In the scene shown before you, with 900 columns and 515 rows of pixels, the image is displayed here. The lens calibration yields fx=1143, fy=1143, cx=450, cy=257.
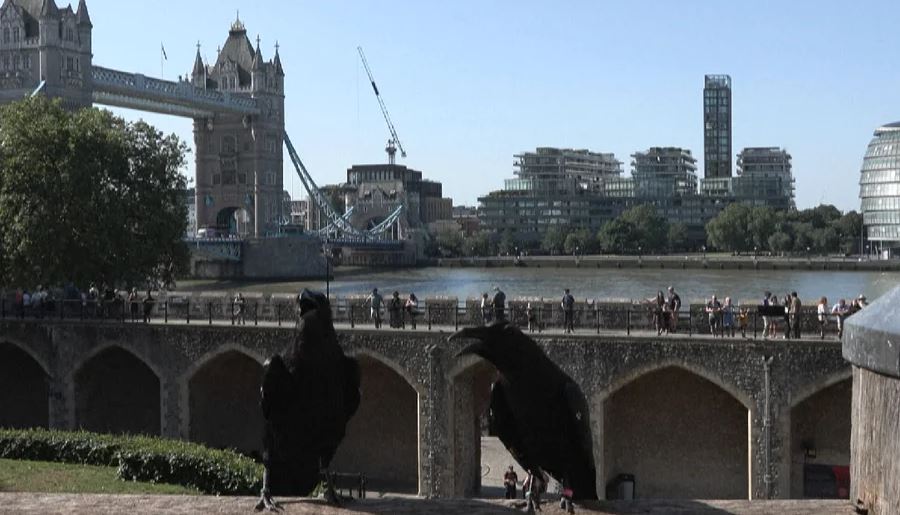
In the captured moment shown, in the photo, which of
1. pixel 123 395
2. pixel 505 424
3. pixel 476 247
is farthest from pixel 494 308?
pixel 476 247

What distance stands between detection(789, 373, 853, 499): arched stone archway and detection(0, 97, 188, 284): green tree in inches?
796

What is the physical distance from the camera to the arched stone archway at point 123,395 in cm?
2888

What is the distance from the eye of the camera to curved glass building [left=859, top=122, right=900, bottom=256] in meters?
141

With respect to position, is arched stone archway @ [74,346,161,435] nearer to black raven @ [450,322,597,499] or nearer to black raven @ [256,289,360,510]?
black raven @ [256,289,360,510]

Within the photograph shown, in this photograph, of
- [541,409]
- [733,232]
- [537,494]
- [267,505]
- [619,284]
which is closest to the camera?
[267,505]

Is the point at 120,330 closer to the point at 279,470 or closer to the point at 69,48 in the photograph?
the point at 279,470

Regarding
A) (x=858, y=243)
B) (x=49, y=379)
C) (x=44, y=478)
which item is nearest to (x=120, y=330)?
(x=49, y=379)

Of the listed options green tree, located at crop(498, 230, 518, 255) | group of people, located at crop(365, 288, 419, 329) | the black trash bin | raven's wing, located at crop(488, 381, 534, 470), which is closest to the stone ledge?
raven's wing, located at crop(488, 381, 534, 470)

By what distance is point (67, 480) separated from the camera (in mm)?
17656

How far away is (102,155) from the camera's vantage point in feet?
115

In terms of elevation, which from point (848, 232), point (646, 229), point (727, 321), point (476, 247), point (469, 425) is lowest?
point (469, 425)

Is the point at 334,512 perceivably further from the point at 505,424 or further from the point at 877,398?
the point at 877,398

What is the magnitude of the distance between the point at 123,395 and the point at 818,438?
17.0 m

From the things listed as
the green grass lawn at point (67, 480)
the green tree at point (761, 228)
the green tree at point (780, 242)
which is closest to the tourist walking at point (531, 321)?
the green grass lawn at point (67, 480)
